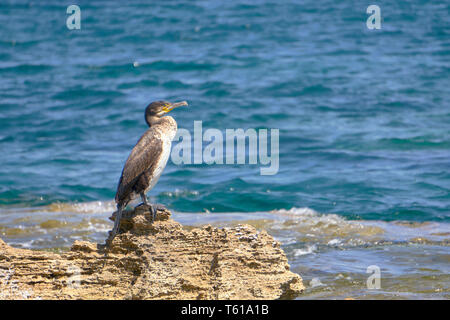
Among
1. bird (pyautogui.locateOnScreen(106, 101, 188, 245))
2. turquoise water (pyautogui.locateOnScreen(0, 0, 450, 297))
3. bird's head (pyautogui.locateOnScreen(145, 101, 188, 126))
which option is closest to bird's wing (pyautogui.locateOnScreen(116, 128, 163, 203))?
bird (pyautogui.locateOnScreen(106, 101, 188, 245))

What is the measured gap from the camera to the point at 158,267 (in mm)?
5781

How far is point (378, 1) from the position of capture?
3291 centimetres

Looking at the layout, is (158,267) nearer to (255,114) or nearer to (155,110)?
(155,110)

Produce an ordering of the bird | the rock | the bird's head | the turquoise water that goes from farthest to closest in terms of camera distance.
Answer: the turquoise water → the bird's head → the bird → the rock

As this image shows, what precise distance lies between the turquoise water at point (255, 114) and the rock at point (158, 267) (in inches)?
62.3

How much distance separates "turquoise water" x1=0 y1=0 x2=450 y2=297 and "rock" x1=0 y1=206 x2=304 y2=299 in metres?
1.58

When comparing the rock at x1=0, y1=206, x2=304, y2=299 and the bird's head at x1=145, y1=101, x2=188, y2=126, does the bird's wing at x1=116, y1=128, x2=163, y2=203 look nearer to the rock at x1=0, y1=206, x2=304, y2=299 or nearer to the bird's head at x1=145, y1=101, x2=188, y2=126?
the rock at x1=0, y1=206, x2=304, y2=299

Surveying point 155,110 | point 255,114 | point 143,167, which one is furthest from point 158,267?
point 255,114

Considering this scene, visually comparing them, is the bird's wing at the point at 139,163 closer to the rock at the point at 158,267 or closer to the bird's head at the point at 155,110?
the rock at the point at 158,267

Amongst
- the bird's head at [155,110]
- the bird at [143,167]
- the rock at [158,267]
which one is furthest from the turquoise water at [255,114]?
the bird's head at [155,110]

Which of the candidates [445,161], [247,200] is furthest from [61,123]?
[445,161]

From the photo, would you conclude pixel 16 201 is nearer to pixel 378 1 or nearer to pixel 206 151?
pixel 206 151

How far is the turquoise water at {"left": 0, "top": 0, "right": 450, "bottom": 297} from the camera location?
36.2 feet

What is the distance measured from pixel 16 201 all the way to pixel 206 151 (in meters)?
4.98
